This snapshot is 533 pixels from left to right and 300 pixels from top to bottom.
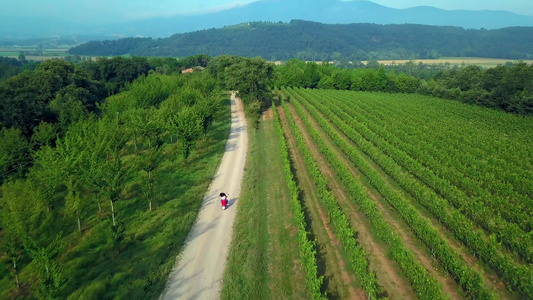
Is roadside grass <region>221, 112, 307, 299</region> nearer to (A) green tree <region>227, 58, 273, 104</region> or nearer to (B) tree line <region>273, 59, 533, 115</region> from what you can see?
(A) green tree <region>227, 58, 273, 104</region>

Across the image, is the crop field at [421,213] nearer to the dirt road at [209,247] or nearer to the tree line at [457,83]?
the dirt road at [209,247]

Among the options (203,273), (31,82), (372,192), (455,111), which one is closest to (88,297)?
(203,273)

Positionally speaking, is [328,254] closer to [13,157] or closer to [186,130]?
[186,130]

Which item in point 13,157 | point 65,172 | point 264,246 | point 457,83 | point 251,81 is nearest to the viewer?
point 264,246

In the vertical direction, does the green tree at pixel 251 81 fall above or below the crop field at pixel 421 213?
above

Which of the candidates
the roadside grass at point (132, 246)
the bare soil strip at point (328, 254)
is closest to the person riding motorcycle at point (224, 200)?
the roadside grass at point (132, 246)

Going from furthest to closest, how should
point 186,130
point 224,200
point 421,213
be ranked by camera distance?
point 186,130 < point 224,200 < point 421,213

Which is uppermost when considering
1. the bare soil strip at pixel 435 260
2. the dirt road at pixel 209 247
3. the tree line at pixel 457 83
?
the tree line at pixel 457 83

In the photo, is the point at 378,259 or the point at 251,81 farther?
the point at 251,81

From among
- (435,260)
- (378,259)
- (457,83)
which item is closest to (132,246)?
(378,259)
